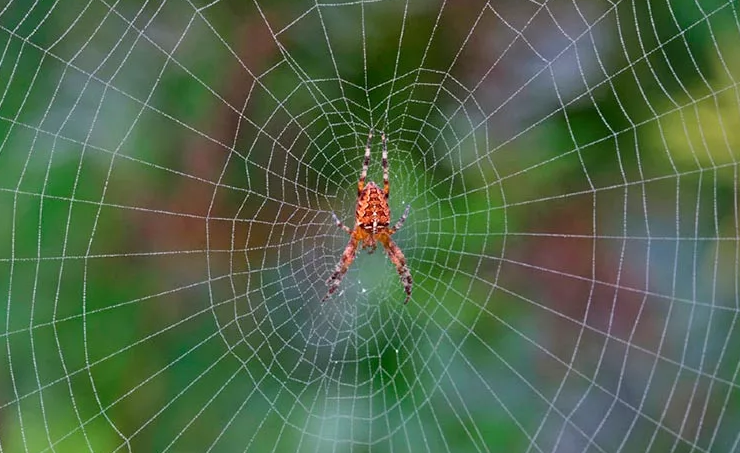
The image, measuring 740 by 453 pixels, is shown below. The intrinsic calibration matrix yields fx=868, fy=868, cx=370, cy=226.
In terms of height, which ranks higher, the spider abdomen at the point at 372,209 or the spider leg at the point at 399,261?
the spider abdomen at the point at 372,209

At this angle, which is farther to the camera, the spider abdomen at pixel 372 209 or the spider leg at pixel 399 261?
the spider leg at pixel 399 261

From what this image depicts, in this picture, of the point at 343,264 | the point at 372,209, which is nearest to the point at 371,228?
the point at 372,209

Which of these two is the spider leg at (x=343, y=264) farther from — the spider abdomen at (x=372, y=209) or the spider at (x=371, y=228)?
the spider abdomen at (x=372, y=209)

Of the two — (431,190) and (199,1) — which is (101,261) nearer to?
(199,1)

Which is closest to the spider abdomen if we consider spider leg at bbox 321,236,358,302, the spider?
the spider

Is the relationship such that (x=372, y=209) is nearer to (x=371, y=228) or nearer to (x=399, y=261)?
(x=371, y=228)

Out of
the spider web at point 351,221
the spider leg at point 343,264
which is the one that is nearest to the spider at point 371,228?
the spider leg at point 343,264

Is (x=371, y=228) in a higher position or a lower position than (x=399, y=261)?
higher
